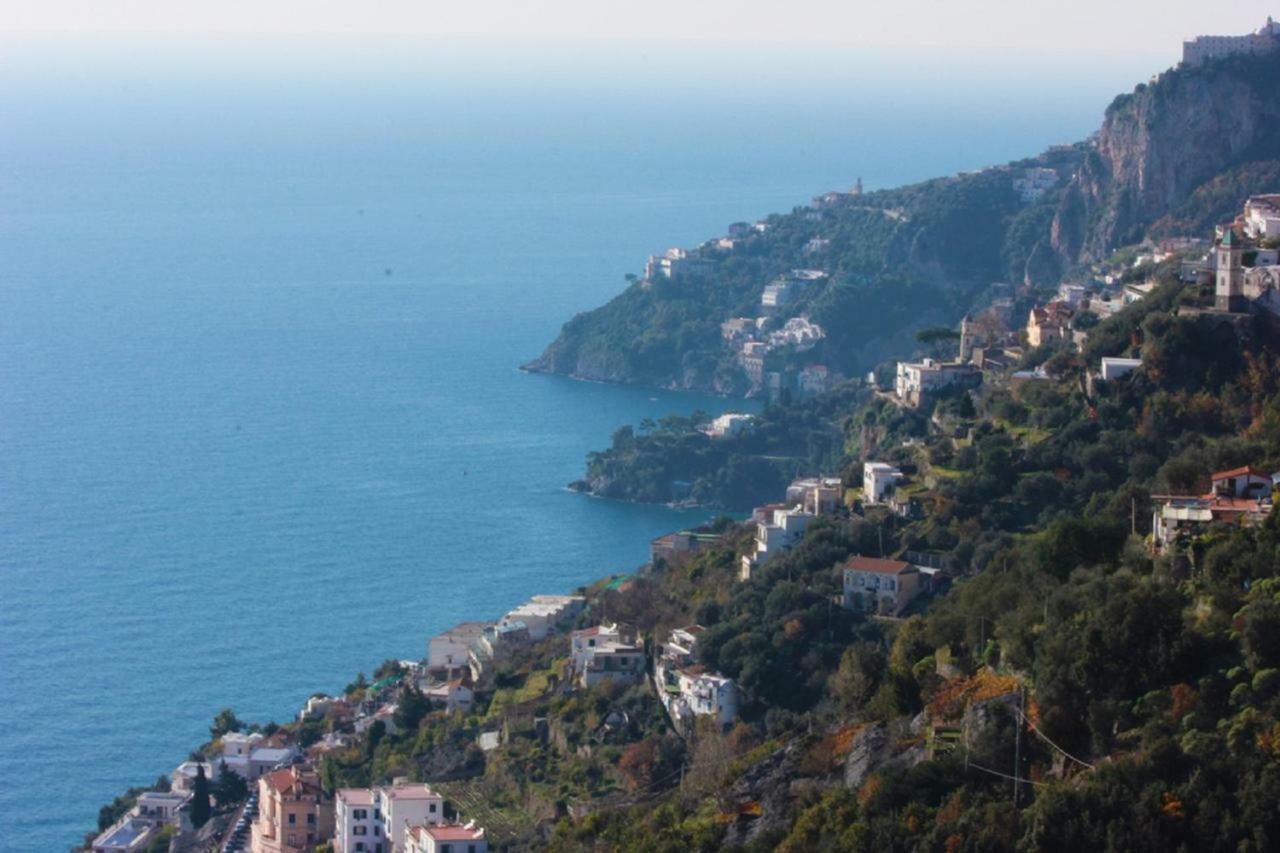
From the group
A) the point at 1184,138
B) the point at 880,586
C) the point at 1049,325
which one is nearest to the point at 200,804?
the point at 880,586

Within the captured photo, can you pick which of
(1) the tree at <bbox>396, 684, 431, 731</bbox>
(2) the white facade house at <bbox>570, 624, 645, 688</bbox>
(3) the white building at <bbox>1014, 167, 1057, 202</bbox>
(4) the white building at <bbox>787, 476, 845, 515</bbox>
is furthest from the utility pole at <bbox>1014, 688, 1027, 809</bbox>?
(3) the white building at <bbox>1014, 167, 1057, 202</bbox>

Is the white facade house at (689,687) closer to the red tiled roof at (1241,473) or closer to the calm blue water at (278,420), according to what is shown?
the red tiled roof at (1241,473)

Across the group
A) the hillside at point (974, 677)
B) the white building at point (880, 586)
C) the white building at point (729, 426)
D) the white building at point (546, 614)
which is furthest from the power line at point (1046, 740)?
the white building at point (729, 426)

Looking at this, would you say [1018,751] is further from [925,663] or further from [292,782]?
[292,782]

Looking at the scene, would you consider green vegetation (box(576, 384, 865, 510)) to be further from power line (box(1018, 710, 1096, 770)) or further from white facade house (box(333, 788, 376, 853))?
power line (box(1018, 710, 1096, 770))

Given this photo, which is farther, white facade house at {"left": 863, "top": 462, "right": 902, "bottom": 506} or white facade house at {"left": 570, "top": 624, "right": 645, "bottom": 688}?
→ white facade house at {"left": 863, "top": 462, "right": 902, "bottom": 506}

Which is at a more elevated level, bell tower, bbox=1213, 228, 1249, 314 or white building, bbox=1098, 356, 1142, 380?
bell tower, bbox=1213, 228, 1249, 314
